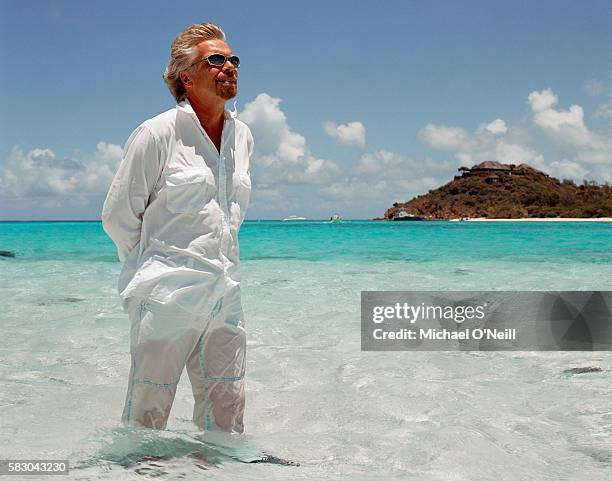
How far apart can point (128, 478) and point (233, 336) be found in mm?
694

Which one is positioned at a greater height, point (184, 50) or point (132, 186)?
point (184, 50)

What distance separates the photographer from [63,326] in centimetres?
713

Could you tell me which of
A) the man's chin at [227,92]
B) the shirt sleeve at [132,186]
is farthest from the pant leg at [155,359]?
the man's chin at [227,92]

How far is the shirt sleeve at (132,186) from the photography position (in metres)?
2.43

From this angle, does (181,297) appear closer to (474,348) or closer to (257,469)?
(257,469)

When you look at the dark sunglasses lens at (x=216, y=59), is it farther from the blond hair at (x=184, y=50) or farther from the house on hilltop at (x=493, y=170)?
the house on hilltop at (x=493, y=170)

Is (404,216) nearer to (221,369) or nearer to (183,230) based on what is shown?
(221,369)

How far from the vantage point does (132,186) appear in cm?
245

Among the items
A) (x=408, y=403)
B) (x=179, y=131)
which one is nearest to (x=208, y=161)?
(x=179, y=131)
